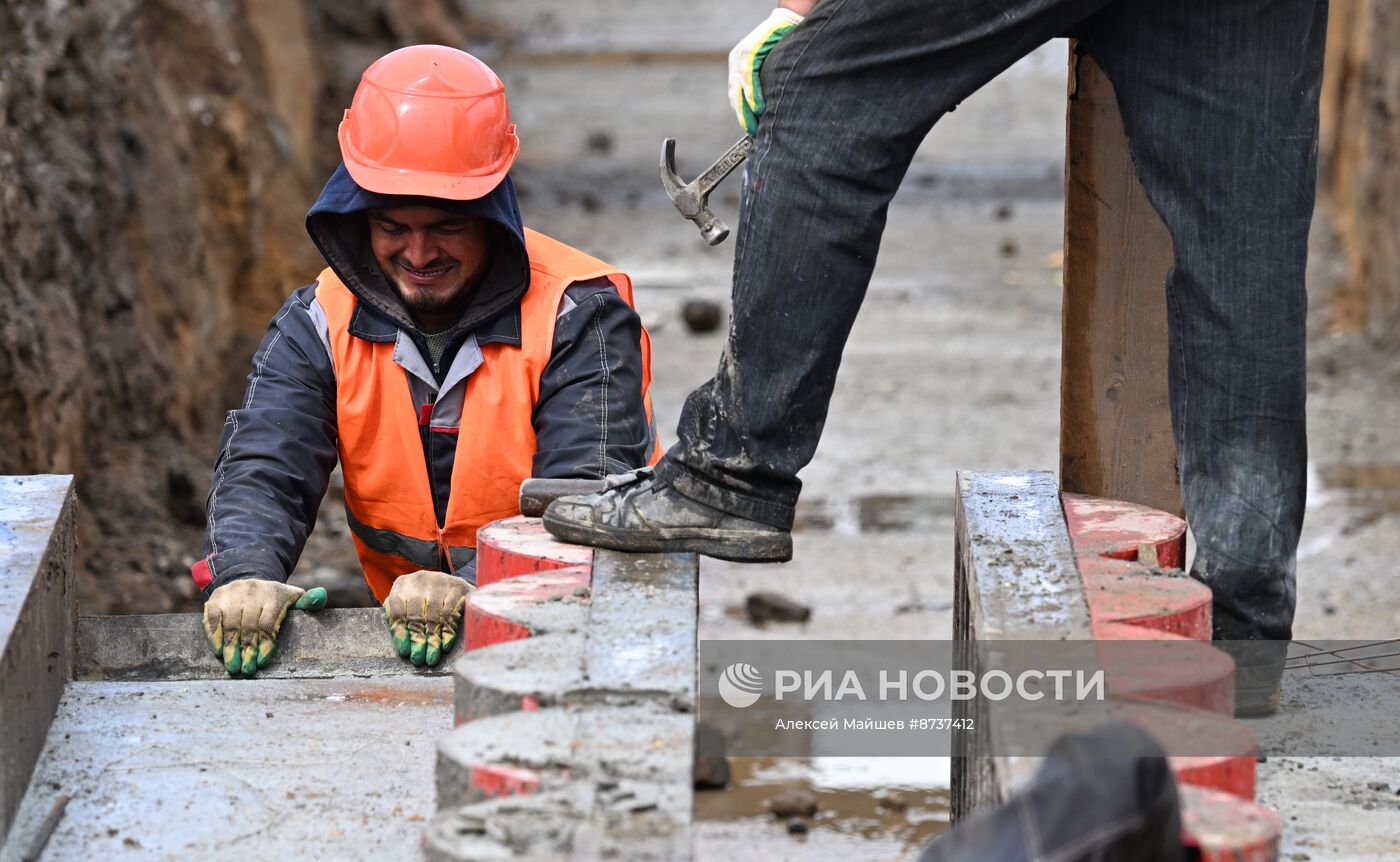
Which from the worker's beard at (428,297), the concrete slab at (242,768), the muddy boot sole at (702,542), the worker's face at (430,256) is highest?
the worker's face at (430,256)

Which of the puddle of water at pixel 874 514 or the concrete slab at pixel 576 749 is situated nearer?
the concrete slab at pixel 576 749

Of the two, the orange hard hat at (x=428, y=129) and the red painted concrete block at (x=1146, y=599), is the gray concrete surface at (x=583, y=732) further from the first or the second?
the orange hard hat at (x=428, y=129)

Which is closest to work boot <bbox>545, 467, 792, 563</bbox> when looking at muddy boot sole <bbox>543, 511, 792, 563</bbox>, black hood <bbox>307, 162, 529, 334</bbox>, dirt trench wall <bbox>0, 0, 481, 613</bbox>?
muddy boot sole <bbox>543, 511, 792, 563</bbox>

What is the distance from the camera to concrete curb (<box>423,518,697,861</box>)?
2260mm

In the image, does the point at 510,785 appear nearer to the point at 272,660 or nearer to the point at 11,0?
the point at 272,660

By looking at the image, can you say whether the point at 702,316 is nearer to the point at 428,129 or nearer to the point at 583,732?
the point at 428,129

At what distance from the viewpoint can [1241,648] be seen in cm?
314

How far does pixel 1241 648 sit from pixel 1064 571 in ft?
1.30

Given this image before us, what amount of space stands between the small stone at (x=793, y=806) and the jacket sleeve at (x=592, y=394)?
51.1 inches

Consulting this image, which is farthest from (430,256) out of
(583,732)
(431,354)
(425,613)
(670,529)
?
(583,732)

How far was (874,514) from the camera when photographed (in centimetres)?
742

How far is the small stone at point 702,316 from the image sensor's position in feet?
33.1

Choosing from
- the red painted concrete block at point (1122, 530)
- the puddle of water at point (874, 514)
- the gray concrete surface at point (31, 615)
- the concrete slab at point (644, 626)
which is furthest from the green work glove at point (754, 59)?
the puddle of water at point (874, 514)

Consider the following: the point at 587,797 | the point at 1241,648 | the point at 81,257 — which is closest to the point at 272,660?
the point at 587,797
